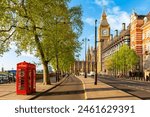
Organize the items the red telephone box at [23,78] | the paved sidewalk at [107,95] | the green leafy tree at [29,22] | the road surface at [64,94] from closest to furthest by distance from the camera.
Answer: the paved sidewalk at [107,95]
the road surface at [64,94]
the red telephone box at [23,78]
the green leafy tree at [29,22]

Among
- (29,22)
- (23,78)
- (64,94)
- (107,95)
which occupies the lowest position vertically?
(64,94)

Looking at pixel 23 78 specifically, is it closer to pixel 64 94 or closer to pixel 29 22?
pixel 64 94

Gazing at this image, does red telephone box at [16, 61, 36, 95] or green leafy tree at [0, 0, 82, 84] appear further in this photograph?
green leafy tree at [0, 0, 82, 84]

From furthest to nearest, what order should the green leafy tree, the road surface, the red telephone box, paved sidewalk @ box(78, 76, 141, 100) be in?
the green leafy tree
the red telephone box
the road surface
paved sidewalk @ box(78, 76, 141, 100)

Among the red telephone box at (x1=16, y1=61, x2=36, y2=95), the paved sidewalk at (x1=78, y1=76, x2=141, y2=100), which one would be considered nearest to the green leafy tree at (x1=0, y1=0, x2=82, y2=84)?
the red telephone box at (x1=16, y1=61, x2=36, y2=95)

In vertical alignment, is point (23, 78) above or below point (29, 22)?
below

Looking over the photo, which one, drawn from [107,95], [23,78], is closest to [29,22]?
[23,78]

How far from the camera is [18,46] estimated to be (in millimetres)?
40438

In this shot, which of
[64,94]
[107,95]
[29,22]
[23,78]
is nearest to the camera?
[107,95]

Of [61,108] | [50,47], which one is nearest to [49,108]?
[61,108]

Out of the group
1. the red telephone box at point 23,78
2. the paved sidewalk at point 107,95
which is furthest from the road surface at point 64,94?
the red telephone box at point 23,78

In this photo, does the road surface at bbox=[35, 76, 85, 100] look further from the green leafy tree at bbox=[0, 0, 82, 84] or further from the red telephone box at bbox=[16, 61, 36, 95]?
the green leafy tree at bbox=[0, 0, 82, 84]

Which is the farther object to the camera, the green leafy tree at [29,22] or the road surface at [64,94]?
the green leafy tree at [29,22]

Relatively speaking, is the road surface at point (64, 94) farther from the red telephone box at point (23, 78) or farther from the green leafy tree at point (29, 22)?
the green leafy tree at point (29, 22)
